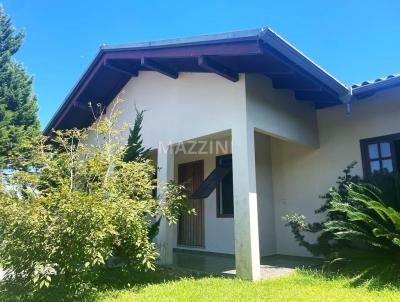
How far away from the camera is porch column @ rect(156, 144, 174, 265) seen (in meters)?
11.6

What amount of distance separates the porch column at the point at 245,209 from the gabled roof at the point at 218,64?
1895 millimetres

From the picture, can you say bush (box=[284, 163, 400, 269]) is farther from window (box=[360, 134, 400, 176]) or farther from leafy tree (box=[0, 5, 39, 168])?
leafy tree (box=[0, 5, 39, 168])

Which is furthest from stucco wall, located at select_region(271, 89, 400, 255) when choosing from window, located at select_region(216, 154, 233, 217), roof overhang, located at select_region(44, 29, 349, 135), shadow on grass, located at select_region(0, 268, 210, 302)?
shadow on grass, located at select_region(0, 268, 210, 302)

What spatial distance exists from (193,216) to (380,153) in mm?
8383

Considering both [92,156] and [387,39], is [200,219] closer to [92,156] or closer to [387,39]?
[92,156]

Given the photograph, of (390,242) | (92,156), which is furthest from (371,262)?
(92,156)

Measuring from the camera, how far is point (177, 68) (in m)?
12.4

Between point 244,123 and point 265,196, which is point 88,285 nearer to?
point 244,123

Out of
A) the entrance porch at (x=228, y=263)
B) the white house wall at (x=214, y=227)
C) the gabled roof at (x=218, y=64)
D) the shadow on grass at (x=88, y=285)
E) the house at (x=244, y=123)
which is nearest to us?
the shadow on grass at (x=88, y=285)

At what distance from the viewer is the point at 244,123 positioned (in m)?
9.64

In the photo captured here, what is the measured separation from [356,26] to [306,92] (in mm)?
4380

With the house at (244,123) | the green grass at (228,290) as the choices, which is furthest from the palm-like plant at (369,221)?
the house at (244,123)

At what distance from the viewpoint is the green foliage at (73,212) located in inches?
269

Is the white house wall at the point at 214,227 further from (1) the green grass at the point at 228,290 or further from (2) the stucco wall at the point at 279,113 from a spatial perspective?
(1) the green grass at the point at 228,290
